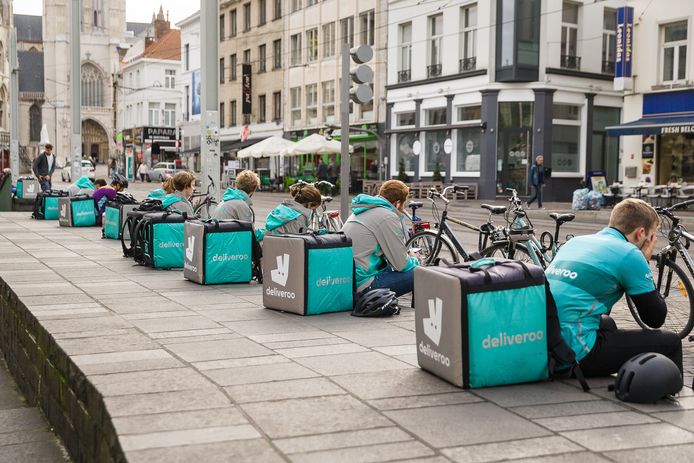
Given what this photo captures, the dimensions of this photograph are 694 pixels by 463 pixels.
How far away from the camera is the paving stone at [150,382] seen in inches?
189

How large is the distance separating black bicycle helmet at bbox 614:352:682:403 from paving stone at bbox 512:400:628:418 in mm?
113

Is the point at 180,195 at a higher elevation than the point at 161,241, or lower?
higher

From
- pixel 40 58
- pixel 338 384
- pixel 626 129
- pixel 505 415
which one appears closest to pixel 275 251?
pixel 338 384

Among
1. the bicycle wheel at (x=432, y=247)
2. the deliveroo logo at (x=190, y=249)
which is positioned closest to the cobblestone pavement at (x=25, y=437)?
the deliveroo logo at (x=190, y=249)

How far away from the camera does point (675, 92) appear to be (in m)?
27.3

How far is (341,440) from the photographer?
4.06 meters

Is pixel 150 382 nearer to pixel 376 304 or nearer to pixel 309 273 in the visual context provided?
pixel 309 273

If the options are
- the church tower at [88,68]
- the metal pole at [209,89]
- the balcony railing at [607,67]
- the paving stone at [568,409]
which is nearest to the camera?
the paving stone at [568,409]

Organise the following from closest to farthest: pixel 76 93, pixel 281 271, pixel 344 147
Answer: pixel 281 271 < pixel 344 147 < pixel 76 93

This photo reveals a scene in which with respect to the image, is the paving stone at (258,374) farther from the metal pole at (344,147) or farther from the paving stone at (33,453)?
the metal pole at (344,147)

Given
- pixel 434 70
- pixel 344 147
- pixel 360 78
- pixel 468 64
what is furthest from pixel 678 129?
pixel 344 147

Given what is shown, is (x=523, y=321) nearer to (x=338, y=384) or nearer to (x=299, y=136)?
(x=338, y=384)

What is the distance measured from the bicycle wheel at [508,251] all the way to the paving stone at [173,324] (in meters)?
3.70

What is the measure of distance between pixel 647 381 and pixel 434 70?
108 feet
